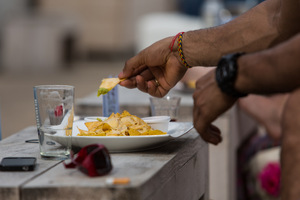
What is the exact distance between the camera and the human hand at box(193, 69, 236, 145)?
1131mm

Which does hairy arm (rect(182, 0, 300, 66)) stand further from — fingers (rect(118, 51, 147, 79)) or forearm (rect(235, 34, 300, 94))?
forearm (rect(235, 34, 300, 94))

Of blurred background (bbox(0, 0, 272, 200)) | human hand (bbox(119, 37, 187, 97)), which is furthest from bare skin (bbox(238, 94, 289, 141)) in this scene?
blurred background (bbox(0, 0, 272, 200))

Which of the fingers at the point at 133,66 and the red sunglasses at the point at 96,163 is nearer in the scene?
the red sunglasses at the point at 96,163

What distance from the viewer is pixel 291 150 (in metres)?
0.93

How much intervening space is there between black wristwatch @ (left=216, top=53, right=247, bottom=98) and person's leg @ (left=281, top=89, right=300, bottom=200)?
5.7 inches

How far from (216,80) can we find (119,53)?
333 inches

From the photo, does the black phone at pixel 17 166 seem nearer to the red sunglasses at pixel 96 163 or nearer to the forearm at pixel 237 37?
the red sunglasses at pixel 96 163

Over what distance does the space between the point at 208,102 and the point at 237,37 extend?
0.38 meters

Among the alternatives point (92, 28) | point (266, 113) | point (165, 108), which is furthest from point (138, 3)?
point (165, 108)

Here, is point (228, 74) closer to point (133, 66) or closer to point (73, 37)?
point (133, 66)

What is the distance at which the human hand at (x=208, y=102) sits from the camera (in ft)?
3.71

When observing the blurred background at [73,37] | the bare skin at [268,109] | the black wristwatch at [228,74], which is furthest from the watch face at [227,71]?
the blurred background at [73,37]

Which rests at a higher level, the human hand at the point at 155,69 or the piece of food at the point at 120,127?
the human hand at the point at 155,69

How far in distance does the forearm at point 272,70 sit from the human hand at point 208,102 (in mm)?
52
